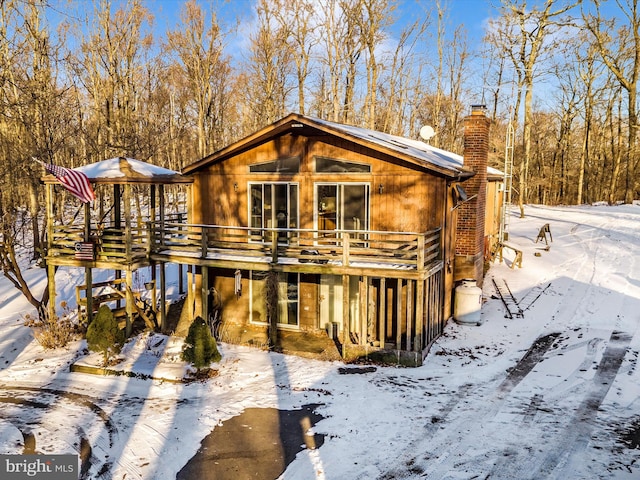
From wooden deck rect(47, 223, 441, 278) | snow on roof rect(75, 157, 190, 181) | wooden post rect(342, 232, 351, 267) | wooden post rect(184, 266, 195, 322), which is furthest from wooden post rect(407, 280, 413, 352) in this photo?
snow on roof rect(75, 157, 190, 181)

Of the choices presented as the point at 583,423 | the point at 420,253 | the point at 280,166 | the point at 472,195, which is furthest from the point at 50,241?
the point at 583,423

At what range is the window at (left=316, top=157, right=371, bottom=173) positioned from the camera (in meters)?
14.2

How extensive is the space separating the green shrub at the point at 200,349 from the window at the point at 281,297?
131 inches

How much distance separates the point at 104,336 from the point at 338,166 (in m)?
7.66

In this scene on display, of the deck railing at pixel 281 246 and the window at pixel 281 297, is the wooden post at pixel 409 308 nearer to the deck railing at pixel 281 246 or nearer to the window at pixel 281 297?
the deck railing at pixel 281 246

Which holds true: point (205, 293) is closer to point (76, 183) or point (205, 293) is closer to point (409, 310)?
point (76, 183)

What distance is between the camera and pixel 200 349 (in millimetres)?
11977

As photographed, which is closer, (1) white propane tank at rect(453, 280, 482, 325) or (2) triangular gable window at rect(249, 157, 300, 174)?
(2) triangular gable window at rect(249, 157, 300, 174)

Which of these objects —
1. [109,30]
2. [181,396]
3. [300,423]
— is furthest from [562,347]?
[109,30]

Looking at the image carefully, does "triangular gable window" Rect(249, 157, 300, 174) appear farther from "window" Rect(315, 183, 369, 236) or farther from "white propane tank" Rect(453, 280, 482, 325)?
"white propane tank" Rect(453, 280, 482, 325)

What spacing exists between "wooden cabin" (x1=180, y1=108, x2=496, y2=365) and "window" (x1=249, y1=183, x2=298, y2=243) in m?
0.03

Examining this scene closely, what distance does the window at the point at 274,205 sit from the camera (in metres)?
15.1

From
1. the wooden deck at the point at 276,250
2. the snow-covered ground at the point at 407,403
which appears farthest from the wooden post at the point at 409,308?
the snow-covered ground at the point at 407,403

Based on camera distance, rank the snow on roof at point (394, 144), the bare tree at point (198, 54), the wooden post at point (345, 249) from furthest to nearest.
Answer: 1. the bare tree at point (198, 54)
2. the snow on roof at point (394, 144)
3. the wooden post at point (345, 249)
